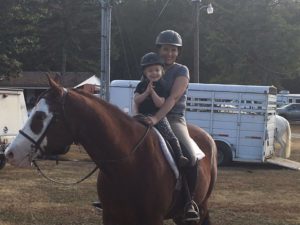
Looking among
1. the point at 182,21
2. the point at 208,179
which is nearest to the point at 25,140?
the point at 208,179

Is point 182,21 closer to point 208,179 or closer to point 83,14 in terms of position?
point 83,14

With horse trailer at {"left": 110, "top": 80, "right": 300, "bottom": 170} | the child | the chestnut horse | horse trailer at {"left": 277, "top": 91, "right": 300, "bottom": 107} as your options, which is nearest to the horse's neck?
the chestnut horse

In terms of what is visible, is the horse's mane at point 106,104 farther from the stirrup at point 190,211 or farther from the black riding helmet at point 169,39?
the stirrup at point 190,211

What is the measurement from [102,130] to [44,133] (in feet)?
1.54

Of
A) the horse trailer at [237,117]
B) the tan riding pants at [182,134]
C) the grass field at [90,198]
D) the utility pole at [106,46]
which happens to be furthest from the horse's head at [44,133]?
the utility pole at [106,46]

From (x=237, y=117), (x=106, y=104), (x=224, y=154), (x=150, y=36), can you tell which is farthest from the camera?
(x=150, y=36)

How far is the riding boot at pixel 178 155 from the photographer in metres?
4.66

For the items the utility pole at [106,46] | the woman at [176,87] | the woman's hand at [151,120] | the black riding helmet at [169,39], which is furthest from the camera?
the utility pole at [106,46]

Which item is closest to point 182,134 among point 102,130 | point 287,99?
point 102,130

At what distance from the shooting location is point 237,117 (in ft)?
49.0

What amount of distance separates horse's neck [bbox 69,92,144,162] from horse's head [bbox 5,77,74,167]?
0.35 feet

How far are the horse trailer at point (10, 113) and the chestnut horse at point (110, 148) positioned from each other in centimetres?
818

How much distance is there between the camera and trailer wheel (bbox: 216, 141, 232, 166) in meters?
15.0

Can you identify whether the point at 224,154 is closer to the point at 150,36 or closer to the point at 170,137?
the point at 170,137
